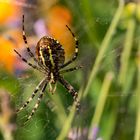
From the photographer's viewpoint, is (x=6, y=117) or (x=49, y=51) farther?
(x=49, y=51)

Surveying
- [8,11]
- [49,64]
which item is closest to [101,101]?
[49,64]

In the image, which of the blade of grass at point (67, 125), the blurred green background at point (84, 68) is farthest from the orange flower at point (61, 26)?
the blade of grass at point (67, 125)

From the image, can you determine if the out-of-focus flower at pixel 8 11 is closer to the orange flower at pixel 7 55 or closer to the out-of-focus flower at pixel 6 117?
the orange flower at pixel 7 55

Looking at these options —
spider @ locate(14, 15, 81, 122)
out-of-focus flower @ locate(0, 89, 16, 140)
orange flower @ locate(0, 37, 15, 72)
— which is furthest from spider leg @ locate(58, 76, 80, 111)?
out-of-focus flower @ locate(0, 89, 16, 140)

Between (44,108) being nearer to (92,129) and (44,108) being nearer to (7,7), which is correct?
(92,129)

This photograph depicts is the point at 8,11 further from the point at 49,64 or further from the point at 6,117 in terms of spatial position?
the point at 6,117

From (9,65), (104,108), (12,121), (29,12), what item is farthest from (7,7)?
(12,121)

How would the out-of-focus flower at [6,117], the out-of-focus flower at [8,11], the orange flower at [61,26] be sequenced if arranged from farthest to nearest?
the out-of-focus flower at [8,11]
the orange flower at [61,26]
the out-of-focus flower at [6,117]
